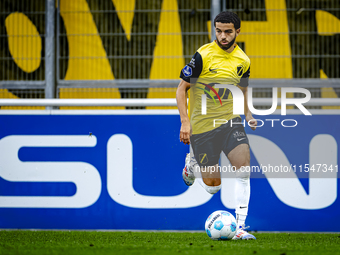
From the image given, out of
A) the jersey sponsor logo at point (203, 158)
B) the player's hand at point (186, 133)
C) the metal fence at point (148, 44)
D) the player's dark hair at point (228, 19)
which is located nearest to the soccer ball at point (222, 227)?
the jersey sponsor logo at point (203, 158)

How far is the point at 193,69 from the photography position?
369 cm

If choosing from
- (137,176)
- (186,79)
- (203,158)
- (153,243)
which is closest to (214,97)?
(186,79)

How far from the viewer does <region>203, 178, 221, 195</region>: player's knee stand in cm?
372

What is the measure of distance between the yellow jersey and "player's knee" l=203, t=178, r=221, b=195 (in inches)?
16.8

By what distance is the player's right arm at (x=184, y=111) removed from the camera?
3547 millimetres

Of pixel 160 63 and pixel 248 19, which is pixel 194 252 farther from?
pixel 248 19

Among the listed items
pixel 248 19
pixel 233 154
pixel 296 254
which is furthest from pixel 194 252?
pixel 248 19

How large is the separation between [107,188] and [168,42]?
2.50 meters

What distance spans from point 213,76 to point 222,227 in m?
1.25

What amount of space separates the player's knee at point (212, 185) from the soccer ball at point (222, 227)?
0.41 m

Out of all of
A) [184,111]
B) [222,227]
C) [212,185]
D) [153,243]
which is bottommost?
[153,243]

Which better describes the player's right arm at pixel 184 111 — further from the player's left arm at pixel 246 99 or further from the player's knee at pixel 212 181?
the player's left arm at pixel 246 99

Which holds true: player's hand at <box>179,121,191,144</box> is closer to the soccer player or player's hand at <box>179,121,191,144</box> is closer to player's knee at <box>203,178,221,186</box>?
the soccer player

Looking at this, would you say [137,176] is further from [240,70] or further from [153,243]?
[240,70]
